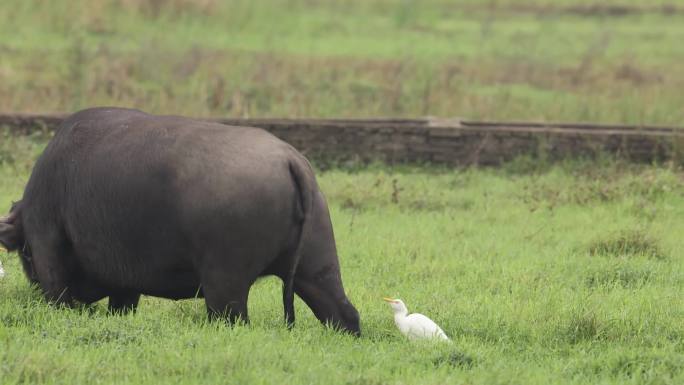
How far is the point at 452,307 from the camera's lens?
Answer: 774cm

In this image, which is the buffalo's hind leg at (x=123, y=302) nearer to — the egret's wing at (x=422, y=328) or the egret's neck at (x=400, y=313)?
the egret's neck at (x=400, y=313)

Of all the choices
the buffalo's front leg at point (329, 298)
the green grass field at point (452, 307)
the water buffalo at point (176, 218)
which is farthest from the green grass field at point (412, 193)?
the water buffalo at point (176, 218)

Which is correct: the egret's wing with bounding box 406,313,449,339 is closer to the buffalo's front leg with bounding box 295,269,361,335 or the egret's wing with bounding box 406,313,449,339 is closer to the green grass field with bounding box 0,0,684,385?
the green grass field with bounding box 0,0,684,385

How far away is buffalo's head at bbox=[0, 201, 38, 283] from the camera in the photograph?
730 centimetres

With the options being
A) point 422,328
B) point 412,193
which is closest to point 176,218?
point 422,328

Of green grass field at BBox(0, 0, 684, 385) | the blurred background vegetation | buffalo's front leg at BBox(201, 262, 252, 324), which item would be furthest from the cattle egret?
the blurred background vegetation

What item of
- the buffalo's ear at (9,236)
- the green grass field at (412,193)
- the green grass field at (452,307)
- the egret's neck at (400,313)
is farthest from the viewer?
the buffalo's ear at (9,236)

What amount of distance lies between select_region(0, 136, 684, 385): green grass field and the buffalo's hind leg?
0.19 m

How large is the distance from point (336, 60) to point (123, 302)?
41.3 ft

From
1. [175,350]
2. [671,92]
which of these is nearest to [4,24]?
[671,92]

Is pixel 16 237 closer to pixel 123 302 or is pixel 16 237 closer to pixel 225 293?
pixel 123 302

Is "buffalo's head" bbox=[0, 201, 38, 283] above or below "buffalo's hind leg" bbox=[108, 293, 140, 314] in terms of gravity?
above

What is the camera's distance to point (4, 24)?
20625 mm

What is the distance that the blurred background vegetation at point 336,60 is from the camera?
16250 millimetres
